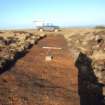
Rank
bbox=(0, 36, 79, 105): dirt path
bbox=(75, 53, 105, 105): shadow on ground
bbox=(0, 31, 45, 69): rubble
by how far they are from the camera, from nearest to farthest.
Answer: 1. bbox=(0, 36, 79, 105): dirt path
2. bbox=(75, 53, 105, 105): shadow on ground
3. bbox=(0, 31, 45, 69): rubble

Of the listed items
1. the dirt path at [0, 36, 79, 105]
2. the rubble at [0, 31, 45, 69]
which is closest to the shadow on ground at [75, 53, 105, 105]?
the dirt path at [0, 36, 79, 105]

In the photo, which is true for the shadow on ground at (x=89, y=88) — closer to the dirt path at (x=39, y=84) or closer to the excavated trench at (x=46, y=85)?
the excavated trench at (x=46, y=85)

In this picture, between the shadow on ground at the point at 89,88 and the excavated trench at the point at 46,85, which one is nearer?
the excavated trench at the point at 46,85

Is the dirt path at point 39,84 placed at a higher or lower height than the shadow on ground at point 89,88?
higher

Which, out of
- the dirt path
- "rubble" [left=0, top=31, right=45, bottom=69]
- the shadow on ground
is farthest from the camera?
"rubble" [left=0, top=31, right=45, bottom=69]

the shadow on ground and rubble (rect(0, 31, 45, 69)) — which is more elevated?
rubble (rect(0, 31, 45, 69))

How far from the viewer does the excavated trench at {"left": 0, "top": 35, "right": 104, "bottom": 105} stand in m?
10.9

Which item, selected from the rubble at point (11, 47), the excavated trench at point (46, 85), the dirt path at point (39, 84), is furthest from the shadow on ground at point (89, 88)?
the rubble at point (11, 47)

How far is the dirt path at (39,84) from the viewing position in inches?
426

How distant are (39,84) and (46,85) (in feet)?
1.13

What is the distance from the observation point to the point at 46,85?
13273mm

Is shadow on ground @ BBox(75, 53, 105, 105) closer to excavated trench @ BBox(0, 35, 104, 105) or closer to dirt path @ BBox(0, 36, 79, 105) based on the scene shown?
excavated trench @ BBox(0, 35, 104, 105)

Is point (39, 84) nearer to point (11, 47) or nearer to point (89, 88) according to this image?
point (89, 88)

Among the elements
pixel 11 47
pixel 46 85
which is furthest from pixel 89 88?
pixel 11 47
